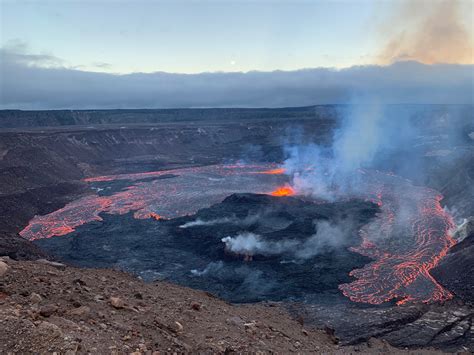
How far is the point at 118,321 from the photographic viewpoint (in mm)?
9250

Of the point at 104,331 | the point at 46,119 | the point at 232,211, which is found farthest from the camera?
the point at 46,119

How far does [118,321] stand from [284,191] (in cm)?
5091

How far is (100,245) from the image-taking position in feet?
114

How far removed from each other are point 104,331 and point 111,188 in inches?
2230

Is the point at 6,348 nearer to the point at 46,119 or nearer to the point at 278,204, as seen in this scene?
the point at 278,204

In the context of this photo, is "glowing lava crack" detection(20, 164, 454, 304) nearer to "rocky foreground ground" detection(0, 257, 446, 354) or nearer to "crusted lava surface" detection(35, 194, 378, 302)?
"crusted lava surface" detection(35, 194, 378, 302)

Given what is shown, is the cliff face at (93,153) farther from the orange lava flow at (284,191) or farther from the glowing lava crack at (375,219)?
the orange lava flow at (284,191)

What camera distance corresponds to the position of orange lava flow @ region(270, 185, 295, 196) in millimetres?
56537

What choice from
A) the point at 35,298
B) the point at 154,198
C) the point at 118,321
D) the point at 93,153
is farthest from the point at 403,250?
the point at 93,153

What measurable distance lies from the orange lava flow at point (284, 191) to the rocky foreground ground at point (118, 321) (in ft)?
137

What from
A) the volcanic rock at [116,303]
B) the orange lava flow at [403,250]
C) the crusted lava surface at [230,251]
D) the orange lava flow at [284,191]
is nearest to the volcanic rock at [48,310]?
the volcanic rock at [116,303]

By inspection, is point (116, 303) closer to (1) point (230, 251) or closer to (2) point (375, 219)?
(1) point (230, 251)

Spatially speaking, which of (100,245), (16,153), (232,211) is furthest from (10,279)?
(16,153)

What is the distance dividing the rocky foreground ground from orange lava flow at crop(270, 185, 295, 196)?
4179 cm
